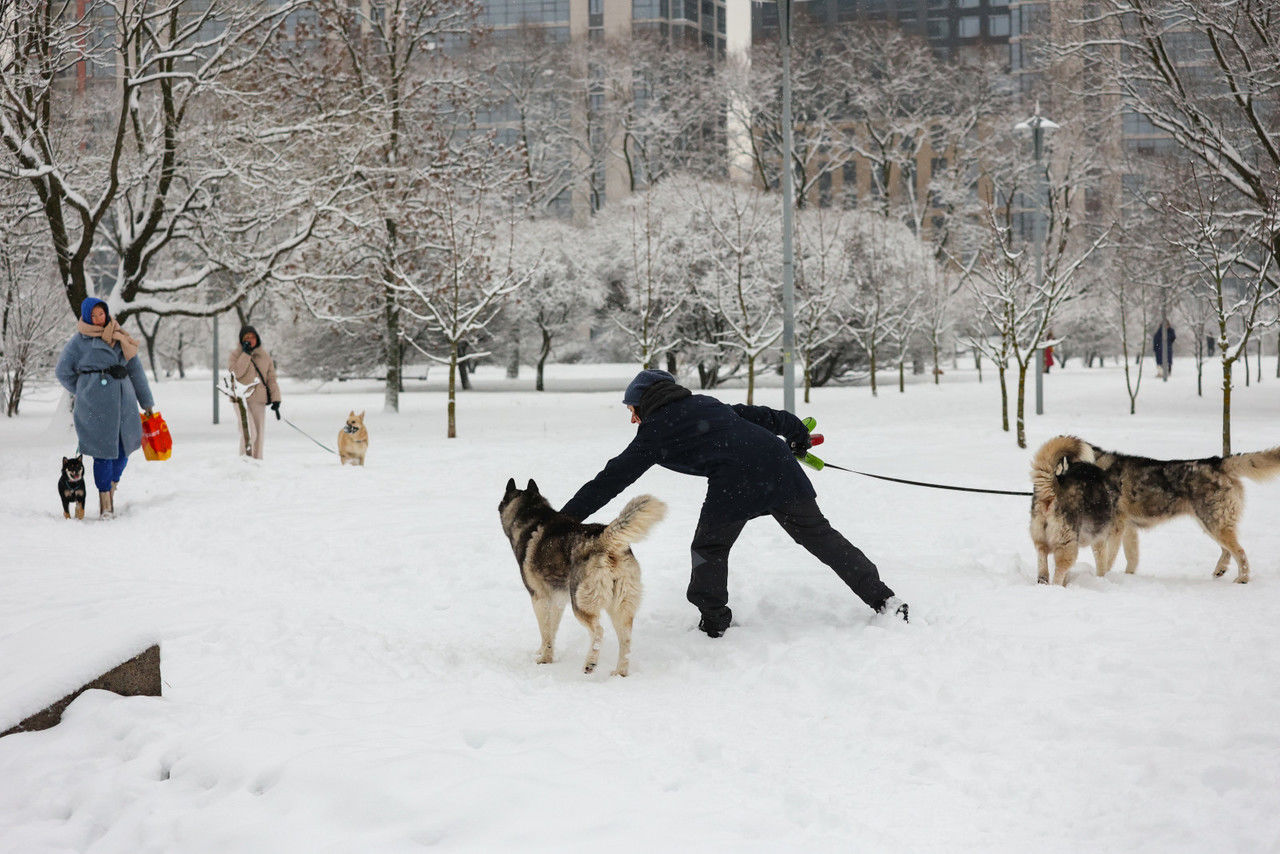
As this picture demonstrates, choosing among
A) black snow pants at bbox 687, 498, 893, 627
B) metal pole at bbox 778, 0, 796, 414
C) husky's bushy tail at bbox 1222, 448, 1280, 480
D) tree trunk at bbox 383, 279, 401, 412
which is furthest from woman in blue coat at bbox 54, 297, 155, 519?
tree trunk at bbox 383, 279, 401, 412

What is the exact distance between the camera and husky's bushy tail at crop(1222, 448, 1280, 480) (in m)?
6.28

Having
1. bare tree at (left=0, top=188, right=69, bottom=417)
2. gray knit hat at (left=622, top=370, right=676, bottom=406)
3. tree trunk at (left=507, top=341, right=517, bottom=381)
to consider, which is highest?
bare tree at (left=0, top=188, right=69, bottom=417)

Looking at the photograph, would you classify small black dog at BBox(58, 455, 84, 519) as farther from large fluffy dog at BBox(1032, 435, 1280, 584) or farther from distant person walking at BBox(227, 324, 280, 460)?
large fluffy dog at BBox(1032, 435, 1280, 584)

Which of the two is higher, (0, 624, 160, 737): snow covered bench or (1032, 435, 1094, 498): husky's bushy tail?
(1032, 435, 1094, 498): husky's bushy tail

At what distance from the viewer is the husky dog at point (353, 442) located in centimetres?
1316

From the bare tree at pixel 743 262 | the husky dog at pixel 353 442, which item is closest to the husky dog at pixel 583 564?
the husky dog at pixel 353 442

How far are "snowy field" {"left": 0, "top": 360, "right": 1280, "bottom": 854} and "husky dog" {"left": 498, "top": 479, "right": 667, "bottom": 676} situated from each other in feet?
0.89

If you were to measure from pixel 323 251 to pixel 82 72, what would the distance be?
1245 centimetres

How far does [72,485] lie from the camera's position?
9.34 metres

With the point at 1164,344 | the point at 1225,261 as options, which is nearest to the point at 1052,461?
the point at 1225,261

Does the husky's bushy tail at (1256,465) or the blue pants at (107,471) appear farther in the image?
the blue pants at (107,471)

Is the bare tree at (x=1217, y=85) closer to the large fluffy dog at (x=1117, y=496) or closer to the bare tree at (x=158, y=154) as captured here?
the large fluffy dog at (x=1117, y=496)

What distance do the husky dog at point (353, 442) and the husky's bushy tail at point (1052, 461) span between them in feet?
30.6

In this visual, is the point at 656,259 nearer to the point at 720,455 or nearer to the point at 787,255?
the point at 787,255
